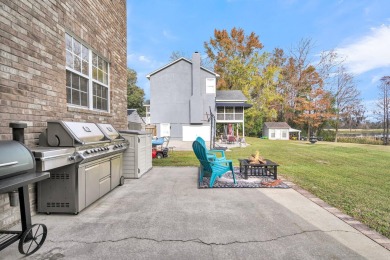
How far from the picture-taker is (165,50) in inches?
1522

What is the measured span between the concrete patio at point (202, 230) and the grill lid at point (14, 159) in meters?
1.00

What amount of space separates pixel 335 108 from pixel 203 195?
118 feet

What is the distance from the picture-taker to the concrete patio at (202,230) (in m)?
2.56

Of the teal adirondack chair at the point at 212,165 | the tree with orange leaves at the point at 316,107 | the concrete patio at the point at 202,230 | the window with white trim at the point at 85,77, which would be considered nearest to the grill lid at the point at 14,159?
the concrete patio at the point at 202,230

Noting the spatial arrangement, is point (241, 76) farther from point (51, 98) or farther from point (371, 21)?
point (51, 98)

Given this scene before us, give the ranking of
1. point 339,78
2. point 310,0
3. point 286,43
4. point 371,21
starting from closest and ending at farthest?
point 310,0, point 371,21, point 339,78, point 286,43

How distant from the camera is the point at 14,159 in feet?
7.41

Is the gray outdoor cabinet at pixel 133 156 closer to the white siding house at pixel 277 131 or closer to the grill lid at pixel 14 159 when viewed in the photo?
the grill lid at pixel 14 159

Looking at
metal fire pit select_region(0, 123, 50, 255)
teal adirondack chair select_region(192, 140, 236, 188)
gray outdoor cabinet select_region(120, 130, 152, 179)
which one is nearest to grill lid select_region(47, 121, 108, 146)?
metal fire pit select_region(0, 123, 50, 255)

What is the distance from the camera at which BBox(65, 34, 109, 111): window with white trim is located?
15.5 ft

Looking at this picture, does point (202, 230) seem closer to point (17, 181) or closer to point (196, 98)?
point (17, 181)

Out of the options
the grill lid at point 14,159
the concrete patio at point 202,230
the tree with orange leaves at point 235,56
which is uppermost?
the tree with orange leaves at point 235,56

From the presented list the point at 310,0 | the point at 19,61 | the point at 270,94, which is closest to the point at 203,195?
the point at 19,61

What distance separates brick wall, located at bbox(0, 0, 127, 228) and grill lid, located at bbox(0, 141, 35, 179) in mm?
857
